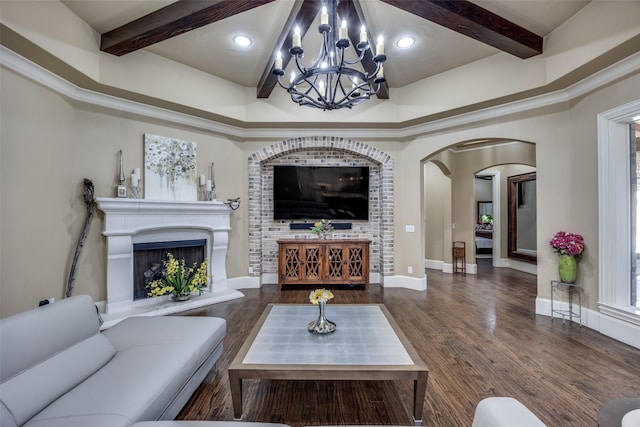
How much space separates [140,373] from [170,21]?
3.19m

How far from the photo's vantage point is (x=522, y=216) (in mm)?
6961

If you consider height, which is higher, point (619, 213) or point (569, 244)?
point (619, 213)

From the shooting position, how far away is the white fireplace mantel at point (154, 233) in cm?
366

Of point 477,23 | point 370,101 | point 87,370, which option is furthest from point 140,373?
point 370,101

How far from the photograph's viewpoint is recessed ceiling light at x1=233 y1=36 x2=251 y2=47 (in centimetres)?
348

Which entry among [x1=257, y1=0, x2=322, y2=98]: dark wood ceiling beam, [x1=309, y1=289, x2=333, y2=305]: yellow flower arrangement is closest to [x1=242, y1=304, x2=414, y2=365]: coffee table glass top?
[x1=309, y1=289, x2=333, y2=305]: yellow flower arrangement

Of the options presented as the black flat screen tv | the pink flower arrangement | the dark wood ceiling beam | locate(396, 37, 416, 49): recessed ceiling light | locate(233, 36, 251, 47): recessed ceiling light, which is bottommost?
the pink flower arrangement

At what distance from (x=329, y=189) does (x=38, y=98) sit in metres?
4.04

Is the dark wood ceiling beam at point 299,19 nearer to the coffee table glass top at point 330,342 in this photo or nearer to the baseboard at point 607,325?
the coffee table glass top at point 330,342

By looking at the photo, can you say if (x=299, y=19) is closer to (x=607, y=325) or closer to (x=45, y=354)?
(x=45, y=354)

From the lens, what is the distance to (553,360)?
101 inches

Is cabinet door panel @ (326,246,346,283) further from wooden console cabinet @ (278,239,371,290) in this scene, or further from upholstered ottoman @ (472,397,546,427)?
upholstered ottoman @ (472,397,546,427)

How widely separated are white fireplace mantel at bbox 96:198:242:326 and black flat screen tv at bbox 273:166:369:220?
1054 millimetres

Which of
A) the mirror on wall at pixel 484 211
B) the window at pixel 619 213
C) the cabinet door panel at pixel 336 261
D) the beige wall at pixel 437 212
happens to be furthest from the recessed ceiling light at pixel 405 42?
the mirror on wall at pixel 484 211
